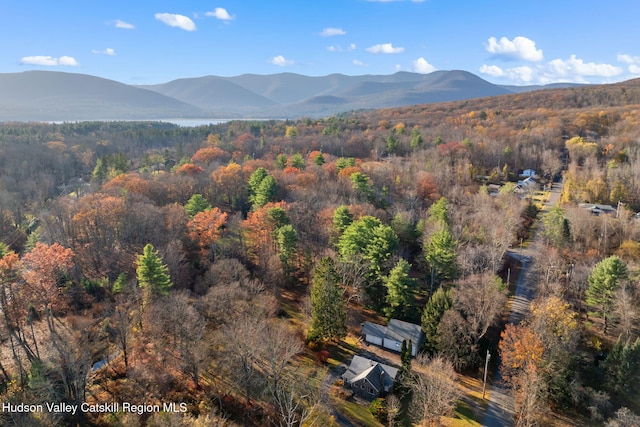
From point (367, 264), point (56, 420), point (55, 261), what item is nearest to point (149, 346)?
point (56, 420)

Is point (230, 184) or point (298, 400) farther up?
point (230, 184)

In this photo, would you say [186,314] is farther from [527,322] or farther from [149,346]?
[527,322]

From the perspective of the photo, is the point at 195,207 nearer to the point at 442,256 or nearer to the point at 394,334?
the point at 394,334

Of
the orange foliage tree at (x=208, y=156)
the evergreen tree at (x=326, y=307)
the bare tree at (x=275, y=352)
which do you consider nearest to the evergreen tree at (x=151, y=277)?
the bare tree at (x=275, y=352)

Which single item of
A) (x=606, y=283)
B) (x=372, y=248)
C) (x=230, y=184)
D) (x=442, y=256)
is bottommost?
(x=606, y=283)

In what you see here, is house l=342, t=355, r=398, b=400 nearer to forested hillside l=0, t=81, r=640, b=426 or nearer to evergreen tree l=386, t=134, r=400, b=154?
forested hillside l=0, t=81, r=640, b=426

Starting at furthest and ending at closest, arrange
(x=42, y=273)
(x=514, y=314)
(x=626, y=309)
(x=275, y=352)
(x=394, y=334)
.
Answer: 1. (x=514, y=314)
2. (x=394, y=334)
3. (x=626, y=309)
4. (x=42, y=273)
5. (x=275, y=352)

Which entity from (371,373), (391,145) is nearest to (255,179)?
(371,373)

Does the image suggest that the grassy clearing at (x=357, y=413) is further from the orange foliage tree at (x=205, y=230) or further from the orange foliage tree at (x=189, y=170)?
the orange foliage tree at (x=189, y=170)

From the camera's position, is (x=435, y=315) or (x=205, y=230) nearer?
(x=435, y=315)
